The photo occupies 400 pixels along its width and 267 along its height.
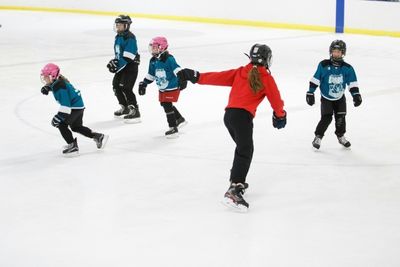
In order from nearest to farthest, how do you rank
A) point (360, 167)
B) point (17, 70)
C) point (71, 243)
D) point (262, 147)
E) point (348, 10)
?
point (71, 243) → point (360, 167) → point (262, 147) → point (17, 70) → point (348, 10)

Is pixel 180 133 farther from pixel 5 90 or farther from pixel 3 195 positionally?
pixel 5 90

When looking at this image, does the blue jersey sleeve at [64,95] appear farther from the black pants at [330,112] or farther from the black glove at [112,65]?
the black pants at [330,112]

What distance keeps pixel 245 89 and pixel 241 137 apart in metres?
0.31

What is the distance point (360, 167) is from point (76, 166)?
7.28 ft

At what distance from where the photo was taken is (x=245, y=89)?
16.1ft

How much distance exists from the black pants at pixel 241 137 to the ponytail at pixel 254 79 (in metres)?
0.19

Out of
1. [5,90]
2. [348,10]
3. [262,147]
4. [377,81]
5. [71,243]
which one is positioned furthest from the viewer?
[348,10]

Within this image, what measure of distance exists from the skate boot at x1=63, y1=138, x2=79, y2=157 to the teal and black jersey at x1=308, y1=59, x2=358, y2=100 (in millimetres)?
1982

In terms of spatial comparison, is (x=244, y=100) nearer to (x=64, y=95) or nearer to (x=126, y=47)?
(x=64, y=95)

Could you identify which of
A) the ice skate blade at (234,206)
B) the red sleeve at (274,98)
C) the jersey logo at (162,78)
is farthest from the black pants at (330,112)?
the ice skate blade at (234,206)

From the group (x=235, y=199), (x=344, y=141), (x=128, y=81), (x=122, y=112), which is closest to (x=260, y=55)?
(x=235, y=199)

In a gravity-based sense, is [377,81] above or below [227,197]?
below

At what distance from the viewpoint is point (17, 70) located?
423 inches

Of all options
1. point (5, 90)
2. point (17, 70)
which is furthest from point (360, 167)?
point (17, 70)
